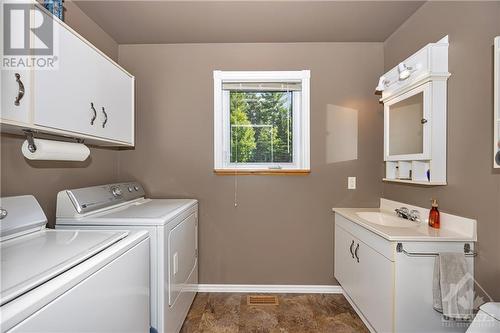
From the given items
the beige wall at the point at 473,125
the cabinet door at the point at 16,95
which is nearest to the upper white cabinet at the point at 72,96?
the cabinet door at the point at 16,95

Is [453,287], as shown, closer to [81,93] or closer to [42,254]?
[42,254]

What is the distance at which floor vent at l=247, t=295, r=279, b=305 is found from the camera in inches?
90.1

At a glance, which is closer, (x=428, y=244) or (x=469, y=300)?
(x=469, y=300)

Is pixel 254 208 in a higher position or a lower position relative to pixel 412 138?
lower

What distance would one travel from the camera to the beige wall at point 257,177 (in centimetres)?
247

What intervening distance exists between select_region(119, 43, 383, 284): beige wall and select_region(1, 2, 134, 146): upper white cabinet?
0.55 m

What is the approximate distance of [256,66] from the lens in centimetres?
247

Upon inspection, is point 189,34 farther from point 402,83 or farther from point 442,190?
point 442,190

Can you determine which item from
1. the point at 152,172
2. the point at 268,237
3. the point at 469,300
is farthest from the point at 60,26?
the point at 469,300

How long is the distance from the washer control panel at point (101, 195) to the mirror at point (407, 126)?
225cm

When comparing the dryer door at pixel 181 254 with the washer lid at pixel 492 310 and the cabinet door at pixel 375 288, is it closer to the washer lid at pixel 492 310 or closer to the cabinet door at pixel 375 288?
the cabinet door at pixel 375 288

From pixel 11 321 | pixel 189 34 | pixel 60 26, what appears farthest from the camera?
pixel 189 34

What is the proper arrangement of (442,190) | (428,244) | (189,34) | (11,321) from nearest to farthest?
(11,321) → (428,244) → (442,190) → (189,34)

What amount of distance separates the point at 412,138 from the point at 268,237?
4.91 feet
